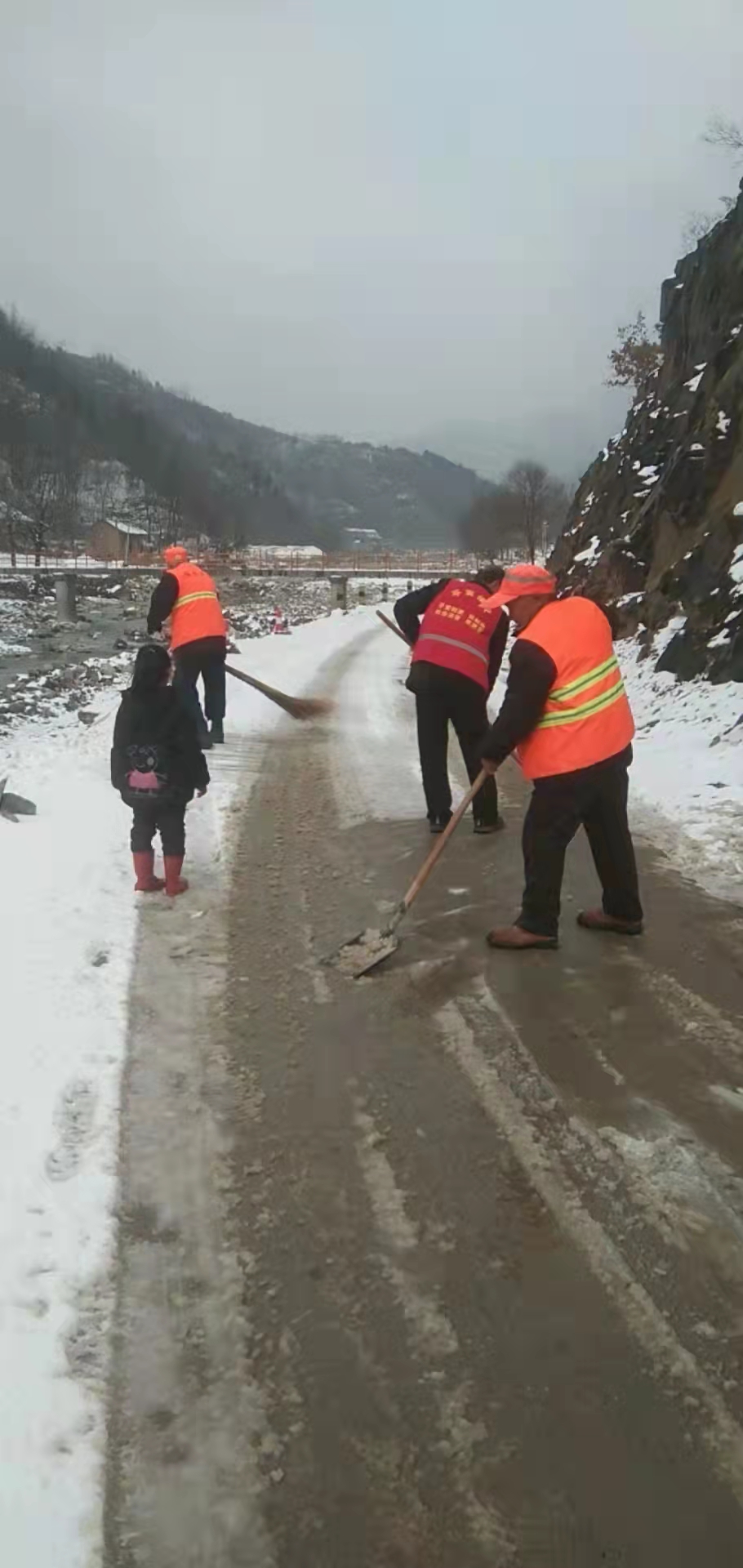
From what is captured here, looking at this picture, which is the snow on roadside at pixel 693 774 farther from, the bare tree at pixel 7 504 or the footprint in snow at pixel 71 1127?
the bare tree at pixel 7 504

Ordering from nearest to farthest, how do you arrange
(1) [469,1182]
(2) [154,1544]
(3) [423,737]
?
(2) [154,1544] → (1) [469,1182] → (3) [423,737]

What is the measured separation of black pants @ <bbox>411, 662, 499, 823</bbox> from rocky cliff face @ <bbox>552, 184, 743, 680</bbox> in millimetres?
4425

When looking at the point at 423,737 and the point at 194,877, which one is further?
the point at 423,737

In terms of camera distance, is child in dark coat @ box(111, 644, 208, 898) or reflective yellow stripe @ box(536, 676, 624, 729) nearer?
reflective yellow stripe @ box(536, 676, 624, 729)

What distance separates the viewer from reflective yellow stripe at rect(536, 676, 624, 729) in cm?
425

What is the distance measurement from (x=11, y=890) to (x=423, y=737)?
9.25 feet

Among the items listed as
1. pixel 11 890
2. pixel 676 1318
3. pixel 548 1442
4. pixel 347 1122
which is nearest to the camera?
pixel 548 1442

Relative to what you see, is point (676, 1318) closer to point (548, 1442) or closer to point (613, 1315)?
point (613, 1315)

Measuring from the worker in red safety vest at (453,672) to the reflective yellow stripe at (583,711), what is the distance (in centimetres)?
175

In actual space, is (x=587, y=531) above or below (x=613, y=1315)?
above

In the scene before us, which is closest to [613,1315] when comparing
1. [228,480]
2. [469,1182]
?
[469,1182]

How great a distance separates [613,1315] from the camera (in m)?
2.29

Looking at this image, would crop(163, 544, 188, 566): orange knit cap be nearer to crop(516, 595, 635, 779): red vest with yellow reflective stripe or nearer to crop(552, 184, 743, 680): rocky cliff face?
crop(516, 595, 635, 779): red vest with yellow reflective stripe

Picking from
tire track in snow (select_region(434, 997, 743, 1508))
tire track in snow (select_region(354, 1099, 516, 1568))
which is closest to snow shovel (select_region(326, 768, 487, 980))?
tire track in snow (select_region(434, 997, 743, 1508))
